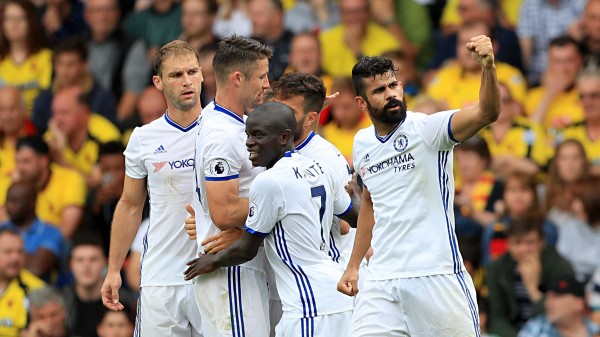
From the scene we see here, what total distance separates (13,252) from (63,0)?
437cm

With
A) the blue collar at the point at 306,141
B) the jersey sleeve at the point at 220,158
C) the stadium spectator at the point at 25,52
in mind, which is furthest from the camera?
the stadium spectator at the point at 25,52

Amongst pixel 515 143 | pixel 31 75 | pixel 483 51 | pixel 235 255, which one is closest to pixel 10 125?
→ pixel 31 75

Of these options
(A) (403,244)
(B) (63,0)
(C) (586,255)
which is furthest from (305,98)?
(B) (63,0)

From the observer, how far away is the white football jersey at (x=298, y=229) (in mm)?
7977

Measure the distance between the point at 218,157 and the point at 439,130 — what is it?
141cm

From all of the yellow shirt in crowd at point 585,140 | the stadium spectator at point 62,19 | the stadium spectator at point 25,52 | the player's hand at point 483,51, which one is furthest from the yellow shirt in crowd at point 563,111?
the stadium spectator at point 62,19

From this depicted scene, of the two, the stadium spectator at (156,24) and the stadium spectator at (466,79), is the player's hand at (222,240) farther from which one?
the stadium spectator at (156,24)

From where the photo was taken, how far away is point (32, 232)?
14.2 metres

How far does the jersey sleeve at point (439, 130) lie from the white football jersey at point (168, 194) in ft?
6.14

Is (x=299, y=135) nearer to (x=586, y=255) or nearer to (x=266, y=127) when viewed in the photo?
(x=266, y=127)

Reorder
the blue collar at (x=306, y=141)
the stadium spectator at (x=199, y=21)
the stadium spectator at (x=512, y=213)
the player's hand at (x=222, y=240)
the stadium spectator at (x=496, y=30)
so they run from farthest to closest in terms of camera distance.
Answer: the stadium spectator at (x=199, y=21) → the stadium spectator at (x=496, y=30) → the stadium spectator at (x=512, y=213) → the blue collar at (x=306, y=141) → the player's hand at (x=222, y=240)

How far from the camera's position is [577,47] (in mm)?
13180

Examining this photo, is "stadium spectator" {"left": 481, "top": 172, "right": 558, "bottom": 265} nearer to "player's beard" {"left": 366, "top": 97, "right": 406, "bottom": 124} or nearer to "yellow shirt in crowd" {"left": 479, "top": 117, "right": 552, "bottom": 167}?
"yellow shirt in crowd" {"left": 479, "top": 117, "right": 552, "bottom": 167}

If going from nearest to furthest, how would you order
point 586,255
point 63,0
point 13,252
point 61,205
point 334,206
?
point 334,206 < point 586,255 < point 13,252 < point 61,205 < point 63,0
